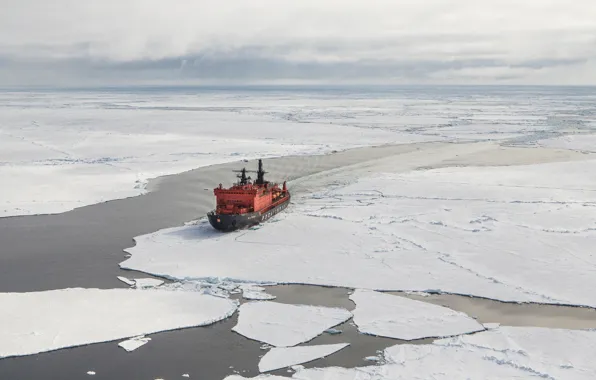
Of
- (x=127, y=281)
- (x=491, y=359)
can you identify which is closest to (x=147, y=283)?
(x=127, y=281)

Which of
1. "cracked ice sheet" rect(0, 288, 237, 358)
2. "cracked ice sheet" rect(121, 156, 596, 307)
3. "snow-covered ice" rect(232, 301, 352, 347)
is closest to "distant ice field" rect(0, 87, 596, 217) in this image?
"cracked ice sheet" rect(121, 156, 596, 307)

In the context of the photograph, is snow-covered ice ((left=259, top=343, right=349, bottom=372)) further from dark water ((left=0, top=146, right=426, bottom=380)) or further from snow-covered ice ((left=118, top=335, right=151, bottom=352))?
snow-covered ice ((left=118, top=335, right=151, bottom=352))

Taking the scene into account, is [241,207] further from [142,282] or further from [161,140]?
[161,140]

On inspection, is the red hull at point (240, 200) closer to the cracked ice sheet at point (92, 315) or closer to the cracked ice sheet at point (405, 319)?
the cracked ice sheet at point (92, 315)

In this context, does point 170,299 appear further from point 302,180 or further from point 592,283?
point 302,180

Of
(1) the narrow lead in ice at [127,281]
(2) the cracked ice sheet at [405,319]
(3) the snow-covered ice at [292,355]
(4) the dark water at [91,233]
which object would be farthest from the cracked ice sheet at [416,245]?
(3) the snow-covered ice at [292,355]

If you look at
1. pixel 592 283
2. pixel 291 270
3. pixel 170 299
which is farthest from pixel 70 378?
pixel 592 283
